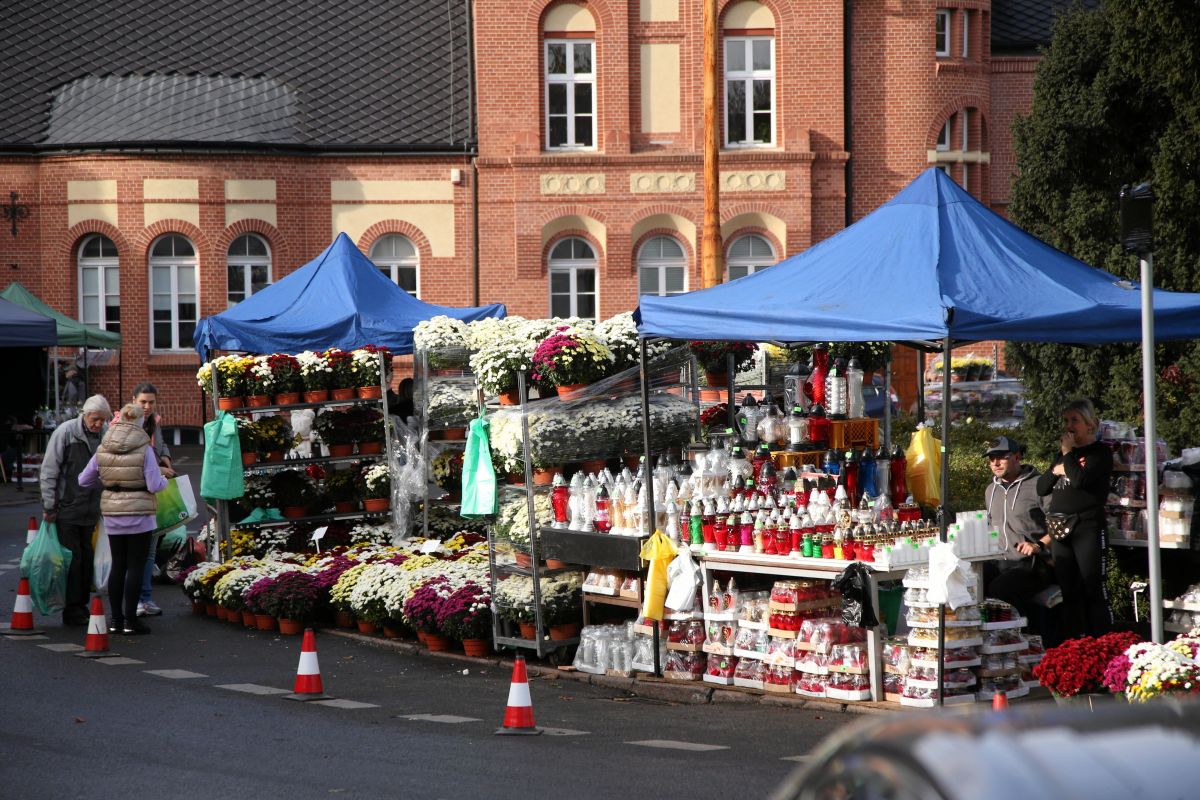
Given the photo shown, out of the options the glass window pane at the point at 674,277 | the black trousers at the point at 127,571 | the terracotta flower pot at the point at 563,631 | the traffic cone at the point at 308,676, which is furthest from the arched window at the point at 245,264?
the traffic cone at the point at 308,676

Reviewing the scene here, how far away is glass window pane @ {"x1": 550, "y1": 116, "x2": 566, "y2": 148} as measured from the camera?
33531mm

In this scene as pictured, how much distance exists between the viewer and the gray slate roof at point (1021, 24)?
3584 centimetres

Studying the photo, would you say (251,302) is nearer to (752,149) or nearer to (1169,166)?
(1169,166)

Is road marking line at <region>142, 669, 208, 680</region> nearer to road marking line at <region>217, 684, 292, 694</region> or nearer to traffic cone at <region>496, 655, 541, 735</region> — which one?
road marking line at <region>217, 684, 292, 694</region>

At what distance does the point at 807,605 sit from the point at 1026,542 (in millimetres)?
1663

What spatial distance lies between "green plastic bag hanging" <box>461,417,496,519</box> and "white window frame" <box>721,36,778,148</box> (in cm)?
2270

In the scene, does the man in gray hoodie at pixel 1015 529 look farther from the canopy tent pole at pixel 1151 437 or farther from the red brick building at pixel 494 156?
the red brick building at pixel 494 156

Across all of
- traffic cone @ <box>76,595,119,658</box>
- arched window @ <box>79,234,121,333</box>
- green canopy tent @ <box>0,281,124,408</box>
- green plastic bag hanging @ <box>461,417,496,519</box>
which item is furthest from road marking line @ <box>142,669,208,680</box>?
arched window @ <box>79,234,121,333</box>

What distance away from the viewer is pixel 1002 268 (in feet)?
31.4

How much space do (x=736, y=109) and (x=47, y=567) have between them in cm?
2306

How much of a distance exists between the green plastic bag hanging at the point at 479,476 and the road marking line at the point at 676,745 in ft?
10.8

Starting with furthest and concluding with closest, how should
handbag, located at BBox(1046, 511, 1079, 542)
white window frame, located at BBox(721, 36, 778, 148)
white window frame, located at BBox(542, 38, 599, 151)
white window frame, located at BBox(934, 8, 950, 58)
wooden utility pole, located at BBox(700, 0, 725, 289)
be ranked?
white window frame, located at BBox(934, 8, 950, 58)
white window frame, located at BBox(721, 36, 778, 148)
white window frame, located at BBox(542, 38, 599, 151)
wooden utility pole, located at BBox(700, 0, 725, 289)
handbag, located at BBox(1046, 511, 1079, 542)

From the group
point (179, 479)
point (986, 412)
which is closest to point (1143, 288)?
point (179, 479)

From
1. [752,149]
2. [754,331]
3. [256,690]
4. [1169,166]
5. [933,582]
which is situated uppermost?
[752,149]
